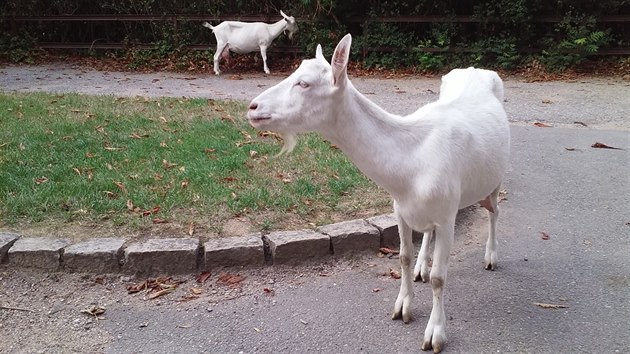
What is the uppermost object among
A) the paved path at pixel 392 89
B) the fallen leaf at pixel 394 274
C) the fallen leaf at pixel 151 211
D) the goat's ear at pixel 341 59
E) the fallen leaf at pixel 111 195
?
the goat's ear at pixel 341 59

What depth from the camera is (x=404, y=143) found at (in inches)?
112

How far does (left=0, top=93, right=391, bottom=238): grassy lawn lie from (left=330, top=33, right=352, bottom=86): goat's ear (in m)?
1.71

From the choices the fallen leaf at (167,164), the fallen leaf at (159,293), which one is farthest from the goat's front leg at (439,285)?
the fallen leaf at (167,164)

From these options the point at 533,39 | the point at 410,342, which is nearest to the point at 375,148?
the point at 410,342

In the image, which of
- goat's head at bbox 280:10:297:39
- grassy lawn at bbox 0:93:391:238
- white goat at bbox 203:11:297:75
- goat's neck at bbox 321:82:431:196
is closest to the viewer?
goat's neck at bbox 321:82:431:196

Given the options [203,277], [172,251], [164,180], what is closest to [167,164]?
[164,180]

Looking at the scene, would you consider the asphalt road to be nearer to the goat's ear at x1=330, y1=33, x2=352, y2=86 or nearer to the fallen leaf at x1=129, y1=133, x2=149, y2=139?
the goat's ear at x1=330, y1=33, x2=352, y2=86

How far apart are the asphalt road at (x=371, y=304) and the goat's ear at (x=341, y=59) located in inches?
55.9

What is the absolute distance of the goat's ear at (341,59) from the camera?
255 cm

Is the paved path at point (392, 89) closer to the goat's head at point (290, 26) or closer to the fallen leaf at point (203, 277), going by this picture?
the goat's head at point (290, 26)

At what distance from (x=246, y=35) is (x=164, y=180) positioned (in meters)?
8.46

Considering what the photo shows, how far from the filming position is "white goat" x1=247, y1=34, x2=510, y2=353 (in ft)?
8.80

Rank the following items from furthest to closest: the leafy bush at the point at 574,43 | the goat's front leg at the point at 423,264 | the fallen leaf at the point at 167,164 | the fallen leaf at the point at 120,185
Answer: the leafy bush at the point at 574,43, the fallen leaf at the point at 167,164, the fallen leaf at the point at 120,185, the goat's front leg at the point at 423,264

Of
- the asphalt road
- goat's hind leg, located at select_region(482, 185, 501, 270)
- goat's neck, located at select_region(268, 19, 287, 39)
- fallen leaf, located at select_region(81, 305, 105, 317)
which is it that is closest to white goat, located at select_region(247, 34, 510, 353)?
the asphalt road
